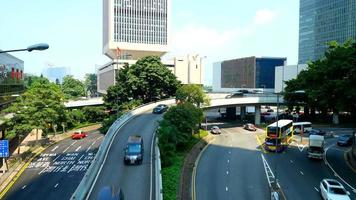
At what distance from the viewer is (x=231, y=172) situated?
163ft

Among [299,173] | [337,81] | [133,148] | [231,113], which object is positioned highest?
[337,81]

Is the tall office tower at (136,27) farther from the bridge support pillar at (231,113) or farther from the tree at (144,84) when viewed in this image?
the tree at (144,84)

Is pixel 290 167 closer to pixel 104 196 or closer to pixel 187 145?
pixel 187 145

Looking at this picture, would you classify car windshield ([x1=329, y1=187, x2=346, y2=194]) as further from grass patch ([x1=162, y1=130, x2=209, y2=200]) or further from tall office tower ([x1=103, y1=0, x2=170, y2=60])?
tall office tower ([x1=103, y1=0, x2=170, y2=60])

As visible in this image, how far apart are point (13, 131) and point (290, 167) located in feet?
137

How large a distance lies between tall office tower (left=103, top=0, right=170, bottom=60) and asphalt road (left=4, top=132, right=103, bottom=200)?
307 feet

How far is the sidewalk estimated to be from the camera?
170 feet

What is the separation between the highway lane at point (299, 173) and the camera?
41906 millimetres

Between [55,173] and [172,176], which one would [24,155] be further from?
[172,176]

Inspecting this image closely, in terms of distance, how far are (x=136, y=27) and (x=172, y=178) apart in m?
133

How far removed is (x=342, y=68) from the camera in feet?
152

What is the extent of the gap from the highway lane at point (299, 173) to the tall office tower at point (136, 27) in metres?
113

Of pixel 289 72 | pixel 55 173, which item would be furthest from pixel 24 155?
pixel 289 72

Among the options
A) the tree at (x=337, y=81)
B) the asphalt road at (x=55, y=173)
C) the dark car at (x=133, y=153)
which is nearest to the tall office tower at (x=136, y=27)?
the asphalt road at (x=55, y=173)
